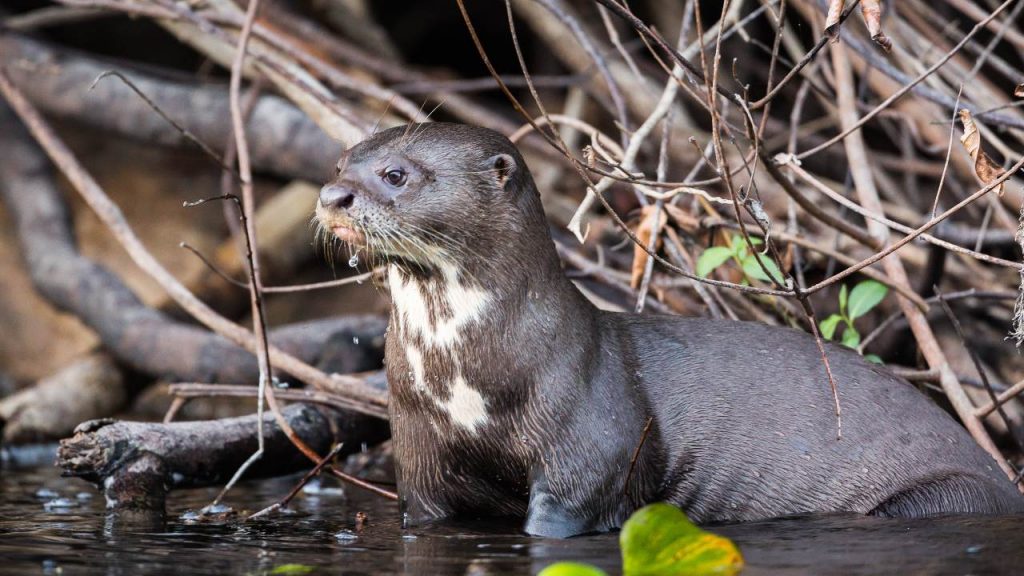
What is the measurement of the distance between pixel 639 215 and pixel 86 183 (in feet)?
6.14

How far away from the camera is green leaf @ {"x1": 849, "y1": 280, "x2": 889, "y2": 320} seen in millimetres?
4008

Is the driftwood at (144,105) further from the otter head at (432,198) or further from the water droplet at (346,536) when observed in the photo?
the water droplet at (346,536)

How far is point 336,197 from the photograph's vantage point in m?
3.09

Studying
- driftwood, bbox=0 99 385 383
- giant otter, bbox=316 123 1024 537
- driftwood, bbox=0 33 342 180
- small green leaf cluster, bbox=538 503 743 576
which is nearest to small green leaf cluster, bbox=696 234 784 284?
giant otter, bbox=316 123 1024 537

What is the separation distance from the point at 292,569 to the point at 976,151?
5.38ft

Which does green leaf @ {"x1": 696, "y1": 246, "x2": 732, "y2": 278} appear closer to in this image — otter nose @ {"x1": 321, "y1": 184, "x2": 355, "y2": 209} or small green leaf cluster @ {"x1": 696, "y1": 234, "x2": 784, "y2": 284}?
small green leaf cluster @ {"x1": 696, "y1": 234, "x2": 784, "y2": 284}

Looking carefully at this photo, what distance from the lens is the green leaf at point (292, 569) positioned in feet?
8.28

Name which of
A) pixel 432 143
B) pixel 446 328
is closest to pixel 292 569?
pixel 446 328

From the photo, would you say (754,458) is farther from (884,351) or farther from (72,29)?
(72,29)

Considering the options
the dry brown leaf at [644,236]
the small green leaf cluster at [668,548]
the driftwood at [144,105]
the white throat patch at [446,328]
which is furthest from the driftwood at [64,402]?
the small green leaf cluster at [668,548]

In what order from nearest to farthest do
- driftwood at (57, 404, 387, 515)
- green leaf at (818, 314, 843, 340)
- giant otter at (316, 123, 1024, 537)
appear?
1. giant otter at (316, 123, 1024, 537)
2. driftwood at (57, 404, 387, 515)
3. green leaf at (818, 314, 843, 340)

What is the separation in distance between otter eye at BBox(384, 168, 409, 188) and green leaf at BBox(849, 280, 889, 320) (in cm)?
149

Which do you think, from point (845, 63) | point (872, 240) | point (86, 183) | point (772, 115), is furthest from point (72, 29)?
point (872, 240)

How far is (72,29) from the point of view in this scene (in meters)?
7.37
